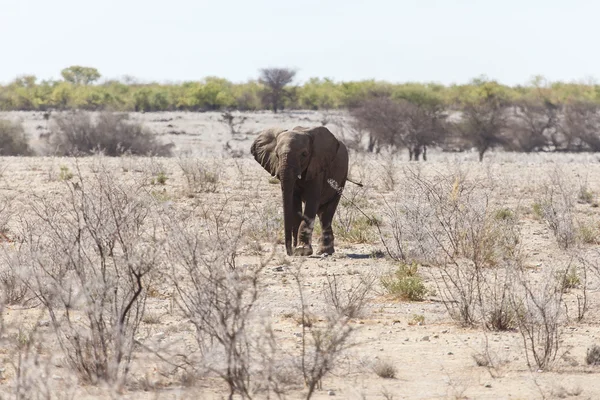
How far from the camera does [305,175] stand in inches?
496

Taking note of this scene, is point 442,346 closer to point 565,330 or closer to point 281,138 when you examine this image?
point 565,330

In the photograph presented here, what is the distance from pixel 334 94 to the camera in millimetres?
64688

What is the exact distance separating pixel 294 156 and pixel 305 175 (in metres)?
0.43

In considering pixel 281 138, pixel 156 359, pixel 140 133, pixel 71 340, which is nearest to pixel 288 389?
pixel 156 359

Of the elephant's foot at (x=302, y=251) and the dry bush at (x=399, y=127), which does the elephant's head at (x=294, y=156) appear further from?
the dry bush at (x=399, y=127)

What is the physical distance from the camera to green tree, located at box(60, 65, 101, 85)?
8944 centimetres

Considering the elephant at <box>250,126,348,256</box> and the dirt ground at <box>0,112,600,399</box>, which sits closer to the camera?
the dirt ground at <box>0,112,600,399</box>

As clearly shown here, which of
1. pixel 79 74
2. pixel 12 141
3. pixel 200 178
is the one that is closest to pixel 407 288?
pixel 200 178

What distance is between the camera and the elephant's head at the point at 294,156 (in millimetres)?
12258

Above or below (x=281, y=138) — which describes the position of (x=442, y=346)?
below

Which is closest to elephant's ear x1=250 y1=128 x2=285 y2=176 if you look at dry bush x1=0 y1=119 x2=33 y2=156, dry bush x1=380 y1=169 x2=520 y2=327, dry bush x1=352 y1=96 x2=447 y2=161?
dry bush x1=380 y1=169 x2=520 y2=327

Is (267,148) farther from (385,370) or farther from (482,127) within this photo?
(482,127)

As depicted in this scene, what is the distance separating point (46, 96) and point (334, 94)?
56.7 ft

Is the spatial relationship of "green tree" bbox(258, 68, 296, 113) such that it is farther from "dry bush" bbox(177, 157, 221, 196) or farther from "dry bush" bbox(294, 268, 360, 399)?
"dry bush" bbox(294, 268, 360, 399)
